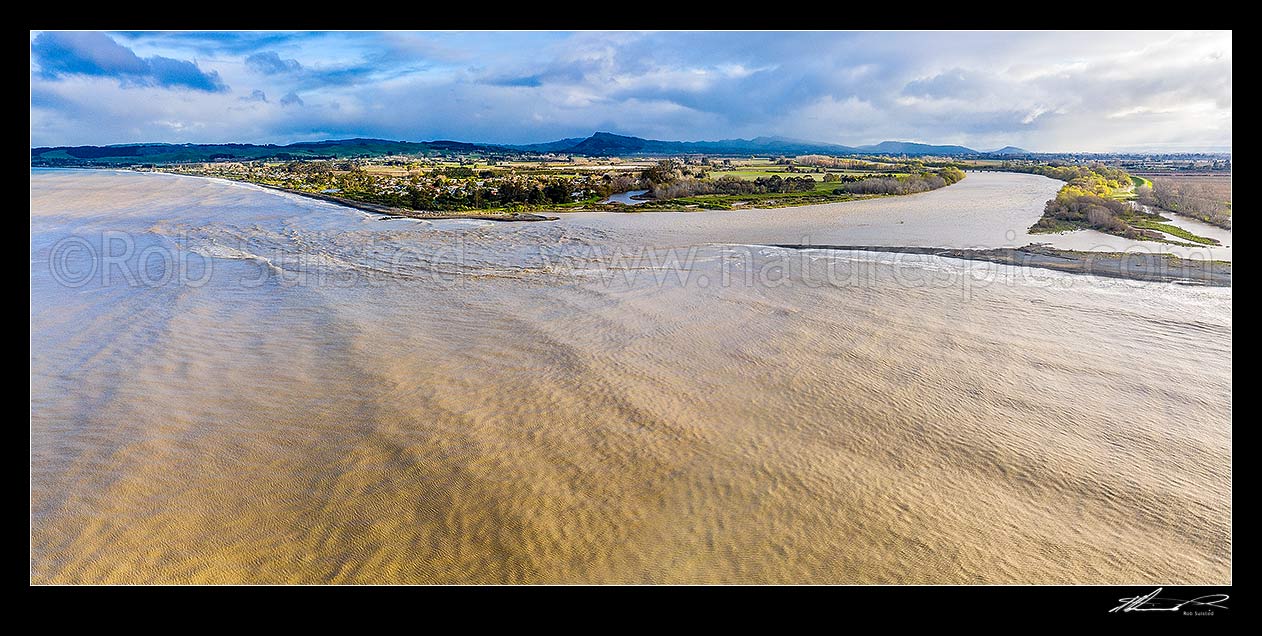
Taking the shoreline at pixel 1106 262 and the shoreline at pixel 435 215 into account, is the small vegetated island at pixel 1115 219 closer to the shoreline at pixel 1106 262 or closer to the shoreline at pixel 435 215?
the shoreline at pixel 1106 262

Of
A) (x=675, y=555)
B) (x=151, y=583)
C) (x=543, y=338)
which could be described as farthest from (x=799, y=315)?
(x=151, y=583)

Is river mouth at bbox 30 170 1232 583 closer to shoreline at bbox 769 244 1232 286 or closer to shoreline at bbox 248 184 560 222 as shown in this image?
shoreline at bbox 769 244 1232 286
